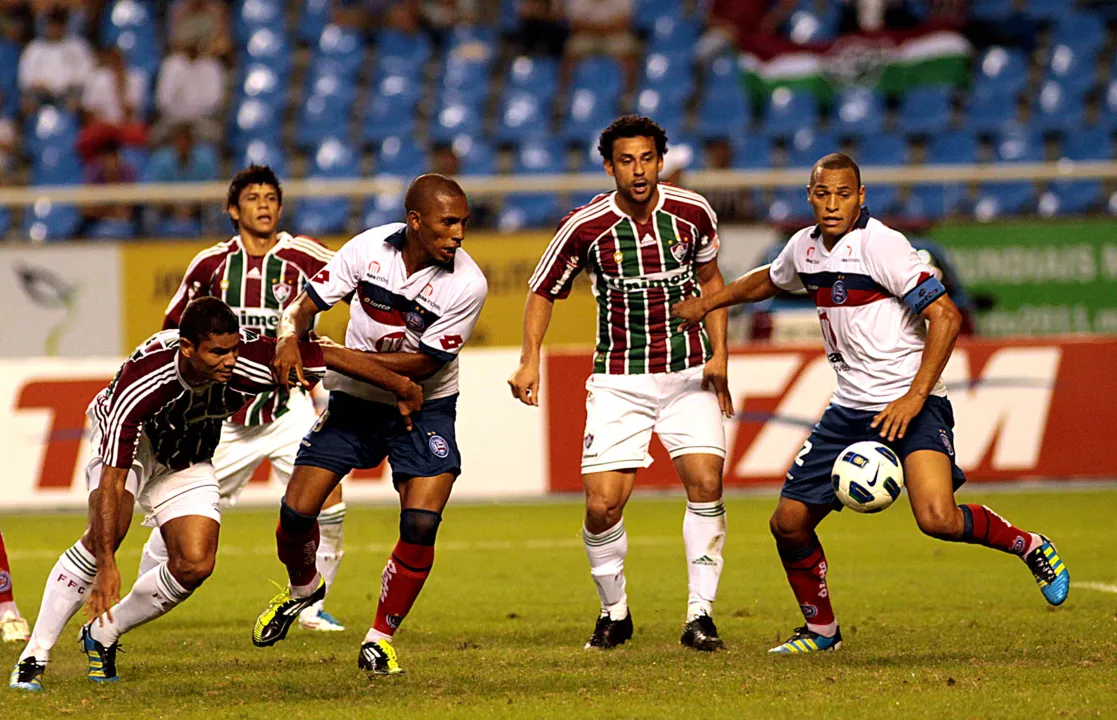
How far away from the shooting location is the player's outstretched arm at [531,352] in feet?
24.5

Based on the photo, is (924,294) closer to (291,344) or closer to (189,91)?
(291,344)

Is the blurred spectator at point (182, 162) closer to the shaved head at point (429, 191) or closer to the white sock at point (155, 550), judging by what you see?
the white sock at point (155, 550)

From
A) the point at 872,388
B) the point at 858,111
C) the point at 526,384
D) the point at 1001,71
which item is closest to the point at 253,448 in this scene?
the point at 526,384

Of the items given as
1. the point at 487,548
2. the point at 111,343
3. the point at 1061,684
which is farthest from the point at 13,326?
the point at 1061,684

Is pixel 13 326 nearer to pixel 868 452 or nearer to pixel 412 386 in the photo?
pixel 412 386

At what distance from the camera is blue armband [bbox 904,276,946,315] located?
7000mm

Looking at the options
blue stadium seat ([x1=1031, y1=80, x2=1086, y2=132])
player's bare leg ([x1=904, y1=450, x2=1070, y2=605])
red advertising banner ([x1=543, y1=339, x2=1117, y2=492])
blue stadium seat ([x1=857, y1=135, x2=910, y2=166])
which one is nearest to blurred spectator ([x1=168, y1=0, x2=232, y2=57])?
blue stadium seat ([x1=857, y1=135, x2=910, y2=166])

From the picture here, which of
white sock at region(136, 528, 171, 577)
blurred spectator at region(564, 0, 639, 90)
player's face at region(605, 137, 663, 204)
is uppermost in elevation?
blurred spectator at region(564, 0, 639, 90)

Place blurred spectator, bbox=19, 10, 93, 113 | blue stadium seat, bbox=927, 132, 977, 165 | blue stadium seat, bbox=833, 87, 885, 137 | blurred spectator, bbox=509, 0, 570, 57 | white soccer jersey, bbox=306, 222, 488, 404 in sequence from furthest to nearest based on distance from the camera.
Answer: blurred spectator, bbox=509, 0, 570, 57 → blurred spectator, bbox=19, 10, 93, 113 → blue stadium seat, bbox=833, 87, 885, 137 → blue stadium seat, bbox=927, 132, 977, 165 → white soccer jersey, bbox=306, 222, 488, 404

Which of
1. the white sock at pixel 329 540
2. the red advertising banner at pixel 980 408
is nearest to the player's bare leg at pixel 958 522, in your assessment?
the white sock at pixel 329 540

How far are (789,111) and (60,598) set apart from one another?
1339 centimetres

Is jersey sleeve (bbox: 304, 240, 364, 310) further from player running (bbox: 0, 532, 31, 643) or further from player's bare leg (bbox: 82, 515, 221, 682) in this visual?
player running (bbox: 0, 532, 31, 643)

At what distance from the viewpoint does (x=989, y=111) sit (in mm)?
18578

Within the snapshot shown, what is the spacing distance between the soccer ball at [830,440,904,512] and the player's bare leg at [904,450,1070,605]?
0.09 metres
